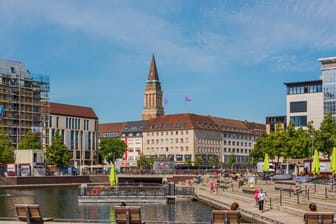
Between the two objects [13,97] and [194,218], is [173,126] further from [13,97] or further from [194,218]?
[194,218]

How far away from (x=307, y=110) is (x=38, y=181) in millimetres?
63568

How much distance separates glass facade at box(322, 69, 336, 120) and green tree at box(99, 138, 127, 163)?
70714 millimetres

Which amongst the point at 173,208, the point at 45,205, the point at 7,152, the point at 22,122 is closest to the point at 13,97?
the point at 22,122

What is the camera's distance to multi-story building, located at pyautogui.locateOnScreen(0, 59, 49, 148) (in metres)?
130

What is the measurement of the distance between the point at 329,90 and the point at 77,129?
240ft

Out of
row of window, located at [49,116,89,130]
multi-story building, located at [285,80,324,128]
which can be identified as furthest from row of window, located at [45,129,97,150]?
multi-story building, located at [285,80,324,128]

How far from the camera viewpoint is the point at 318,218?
25922 millimetres

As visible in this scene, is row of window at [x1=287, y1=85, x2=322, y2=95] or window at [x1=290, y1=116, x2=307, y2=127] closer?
row of window at [x1=287, y1=85, x2=322, y2=95]

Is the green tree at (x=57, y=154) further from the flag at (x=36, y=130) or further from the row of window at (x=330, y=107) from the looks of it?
the row of window at (x=330, y=107)

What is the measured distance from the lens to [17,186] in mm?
101312

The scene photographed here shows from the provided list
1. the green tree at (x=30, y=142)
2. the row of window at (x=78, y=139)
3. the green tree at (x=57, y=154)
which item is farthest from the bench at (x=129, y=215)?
the row of window at (x=78, y=139)

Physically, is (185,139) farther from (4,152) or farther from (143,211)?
(143,211)

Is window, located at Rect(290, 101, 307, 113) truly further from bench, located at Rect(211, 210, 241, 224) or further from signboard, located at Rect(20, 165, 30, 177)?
bench, located at Rect(211, 210, 241, 224)

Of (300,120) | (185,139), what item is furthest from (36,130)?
(300,120)
